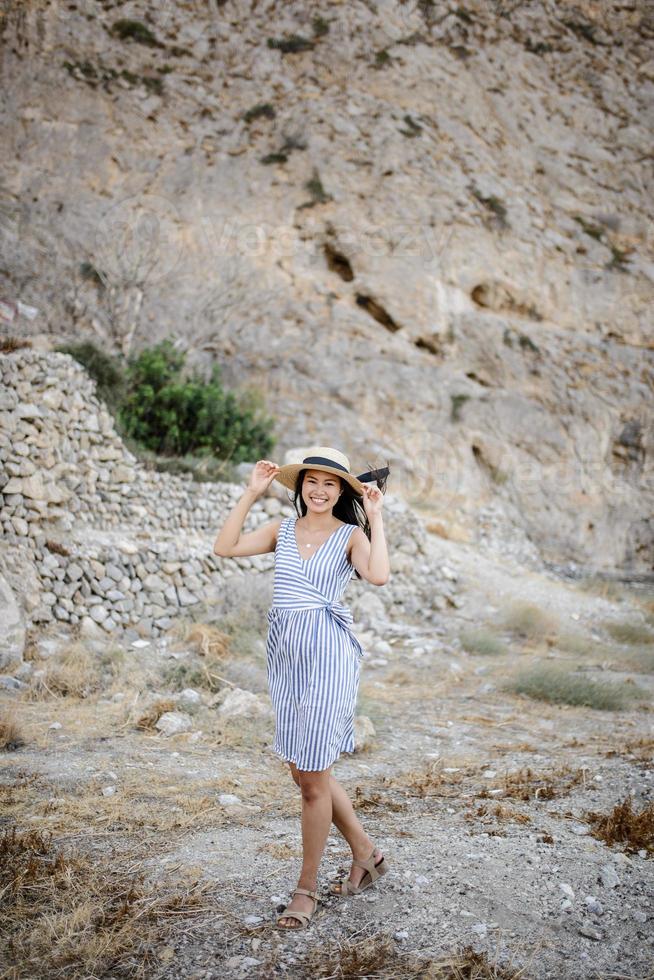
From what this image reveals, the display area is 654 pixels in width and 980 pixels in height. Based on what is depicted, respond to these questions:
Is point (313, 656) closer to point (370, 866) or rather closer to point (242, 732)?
point (370, 866)

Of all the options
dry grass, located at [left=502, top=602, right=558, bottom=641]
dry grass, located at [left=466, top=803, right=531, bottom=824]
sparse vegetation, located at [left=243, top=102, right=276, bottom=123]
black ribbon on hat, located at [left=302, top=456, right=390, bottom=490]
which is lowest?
dry grass, located at [left=502, top=602, right=558, bottom=641]

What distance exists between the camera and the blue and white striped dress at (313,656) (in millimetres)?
2498

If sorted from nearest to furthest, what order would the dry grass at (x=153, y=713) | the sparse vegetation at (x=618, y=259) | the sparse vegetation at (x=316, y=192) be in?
the dry grass at (x=153, y=713) < the sparse vegetation at (x=316, y=192) < the sparse vegetation at (x=618, y=259)

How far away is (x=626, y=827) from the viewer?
3.17m

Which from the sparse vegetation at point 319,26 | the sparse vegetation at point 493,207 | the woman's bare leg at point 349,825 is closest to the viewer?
the woman's bare leg at point 349,825

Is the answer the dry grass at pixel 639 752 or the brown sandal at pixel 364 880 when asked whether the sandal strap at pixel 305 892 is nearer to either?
the brown sandal at pixel 364 880

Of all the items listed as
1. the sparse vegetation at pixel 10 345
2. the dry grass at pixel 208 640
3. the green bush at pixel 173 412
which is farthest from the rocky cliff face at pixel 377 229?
the dry grass at pixel 208 640

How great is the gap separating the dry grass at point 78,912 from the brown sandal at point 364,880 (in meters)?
0.52

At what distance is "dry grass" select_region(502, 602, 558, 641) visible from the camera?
331 inches

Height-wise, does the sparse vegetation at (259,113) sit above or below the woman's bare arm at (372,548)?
above

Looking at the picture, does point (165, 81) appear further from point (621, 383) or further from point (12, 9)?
point (621, 383)

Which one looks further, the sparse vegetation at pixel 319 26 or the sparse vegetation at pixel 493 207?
the sparse vegetation at pixel 319 26

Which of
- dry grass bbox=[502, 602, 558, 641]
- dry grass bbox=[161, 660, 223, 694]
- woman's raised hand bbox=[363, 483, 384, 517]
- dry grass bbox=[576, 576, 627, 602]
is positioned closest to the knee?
woman's raised hand bbox=[363, 483, 384, 517]

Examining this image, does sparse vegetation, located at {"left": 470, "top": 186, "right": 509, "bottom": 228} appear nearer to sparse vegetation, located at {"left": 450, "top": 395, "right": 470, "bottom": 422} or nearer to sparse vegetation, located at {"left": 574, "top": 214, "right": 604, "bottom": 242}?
sparse vegetation, located at {"left": 574, "top": 214, "right": 604, "bottom": 242}
